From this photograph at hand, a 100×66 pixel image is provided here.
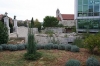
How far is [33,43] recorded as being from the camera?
27.2 ft

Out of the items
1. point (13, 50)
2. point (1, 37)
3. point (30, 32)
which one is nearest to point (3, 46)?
point (13, 50)

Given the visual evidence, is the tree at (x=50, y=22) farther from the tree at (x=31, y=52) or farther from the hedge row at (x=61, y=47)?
the tree at (x=31, y=52)

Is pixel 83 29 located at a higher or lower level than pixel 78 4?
lower

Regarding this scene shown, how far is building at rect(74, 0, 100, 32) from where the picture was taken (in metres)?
27.2

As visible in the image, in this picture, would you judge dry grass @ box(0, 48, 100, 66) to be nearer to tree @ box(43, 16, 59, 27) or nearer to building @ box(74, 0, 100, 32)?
building @ box(74, 0, 100, 32)

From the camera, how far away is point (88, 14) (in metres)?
27.8

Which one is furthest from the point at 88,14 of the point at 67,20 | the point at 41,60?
the point at 67,20

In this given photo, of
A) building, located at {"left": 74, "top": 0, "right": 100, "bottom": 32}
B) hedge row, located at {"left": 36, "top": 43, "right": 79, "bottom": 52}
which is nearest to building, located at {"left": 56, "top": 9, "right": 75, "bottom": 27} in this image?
building, located at {"left": 74, "top": 0, "right": 100, "bottom": 32}

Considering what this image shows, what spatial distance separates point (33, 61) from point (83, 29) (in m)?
21.2

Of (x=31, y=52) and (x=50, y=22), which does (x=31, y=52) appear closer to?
(x=31, y=52)

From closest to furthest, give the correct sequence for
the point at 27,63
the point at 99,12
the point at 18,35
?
1. the point at 27,63
2. the point at 18,35
3. the point at 99,12

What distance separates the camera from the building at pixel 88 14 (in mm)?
27219

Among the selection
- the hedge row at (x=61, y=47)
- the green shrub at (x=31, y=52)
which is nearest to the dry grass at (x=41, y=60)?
the green shrub at (x=31, y=52)

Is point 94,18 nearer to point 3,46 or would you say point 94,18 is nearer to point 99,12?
point 99,12
